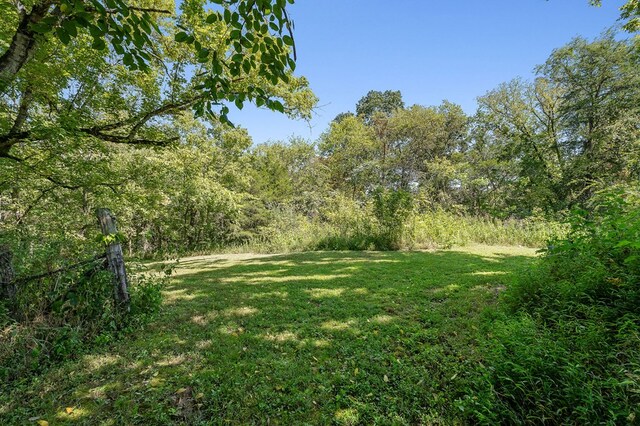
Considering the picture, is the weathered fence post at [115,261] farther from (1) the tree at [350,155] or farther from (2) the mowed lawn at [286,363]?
(1) the tree at [350,155]

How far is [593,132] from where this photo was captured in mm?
11125

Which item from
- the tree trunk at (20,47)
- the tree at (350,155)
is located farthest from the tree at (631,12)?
the tree at (350,155)

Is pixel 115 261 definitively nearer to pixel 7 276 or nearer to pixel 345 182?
pixel 7 276

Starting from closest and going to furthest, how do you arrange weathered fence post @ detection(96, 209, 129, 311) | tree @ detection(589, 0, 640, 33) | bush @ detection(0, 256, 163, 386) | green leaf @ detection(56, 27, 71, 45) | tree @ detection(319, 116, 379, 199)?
green leaf @ detection(56, 27, 71, 45) → bush @ detection(0, 256, 163, 386) → weathered fence post @ detection(96, 209, 129, 311) → tree @ detection(589, 0, 640, 33) → tree @ detection(319, 116, 379, 199)

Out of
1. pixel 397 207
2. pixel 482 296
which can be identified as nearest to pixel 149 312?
pixel 482 296

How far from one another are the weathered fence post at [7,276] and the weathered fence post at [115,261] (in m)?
0.69

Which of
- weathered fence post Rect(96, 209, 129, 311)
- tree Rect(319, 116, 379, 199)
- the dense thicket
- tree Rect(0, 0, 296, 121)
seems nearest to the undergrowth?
the dense thicket

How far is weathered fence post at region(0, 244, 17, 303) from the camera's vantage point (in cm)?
244

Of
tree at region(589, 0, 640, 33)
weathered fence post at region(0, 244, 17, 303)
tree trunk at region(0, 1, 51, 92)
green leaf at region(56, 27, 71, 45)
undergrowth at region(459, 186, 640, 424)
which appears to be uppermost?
→ tree at region(589, 0, 640, 33)

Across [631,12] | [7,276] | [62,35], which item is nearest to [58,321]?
[7,276]

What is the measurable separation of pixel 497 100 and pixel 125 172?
15.6 m

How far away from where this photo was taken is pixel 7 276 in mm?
2473

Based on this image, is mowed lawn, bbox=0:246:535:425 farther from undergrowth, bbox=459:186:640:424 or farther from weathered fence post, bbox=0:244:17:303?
weathered fence post, bbox=0:244:17:303

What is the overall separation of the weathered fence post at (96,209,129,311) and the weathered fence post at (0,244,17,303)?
686mm
